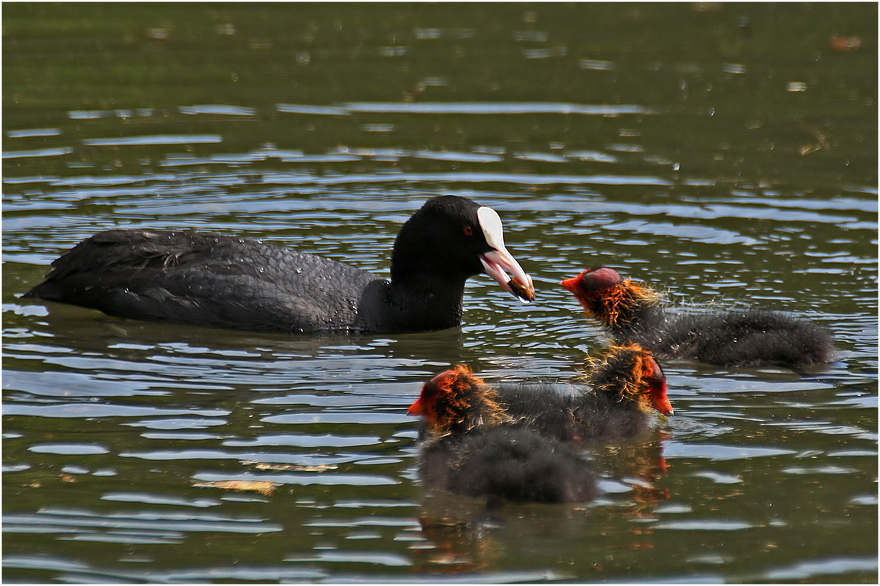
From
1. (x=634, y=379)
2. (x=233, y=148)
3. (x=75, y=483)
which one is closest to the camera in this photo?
(x=75, y=483)

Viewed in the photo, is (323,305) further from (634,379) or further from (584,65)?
(584,65)

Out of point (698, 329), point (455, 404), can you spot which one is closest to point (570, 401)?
point (455, 404)

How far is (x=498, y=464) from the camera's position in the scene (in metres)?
5.38

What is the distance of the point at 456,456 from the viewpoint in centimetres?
559

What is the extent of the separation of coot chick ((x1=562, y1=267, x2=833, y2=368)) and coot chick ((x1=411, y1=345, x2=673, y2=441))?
100 centimetres

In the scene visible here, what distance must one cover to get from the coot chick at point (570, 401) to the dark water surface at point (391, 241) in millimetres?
191

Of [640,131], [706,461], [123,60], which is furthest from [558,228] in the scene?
[123,60]

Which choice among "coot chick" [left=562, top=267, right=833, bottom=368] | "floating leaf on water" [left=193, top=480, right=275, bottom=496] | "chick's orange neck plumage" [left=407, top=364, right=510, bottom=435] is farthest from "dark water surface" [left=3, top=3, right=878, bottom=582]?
"chick's orange neck plumage" [left=407, top=364, right=510, bottom=435]

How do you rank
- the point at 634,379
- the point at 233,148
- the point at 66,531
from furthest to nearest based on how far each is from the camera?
the point at 233,148, the point at 634,379, the point at 66,531

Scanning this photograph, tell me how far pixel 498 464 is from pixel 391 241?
4754 millimetres

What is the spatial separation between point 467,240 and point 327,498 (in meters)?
3.03

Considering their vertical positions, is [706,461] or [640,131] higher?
[640,131]

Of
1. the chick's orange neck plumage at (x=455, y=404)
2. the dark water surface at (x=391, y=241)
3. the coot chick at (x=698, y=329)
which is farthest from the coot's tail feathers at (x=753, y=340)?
the chick's orange neck plumage at (x=455, y=404)

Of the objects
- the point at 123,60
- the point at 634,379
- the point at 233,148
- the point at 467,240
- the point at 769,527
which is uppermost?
the point at 123,60
